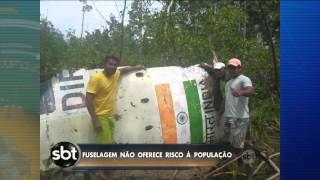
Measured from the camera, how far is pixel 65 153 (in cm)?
363

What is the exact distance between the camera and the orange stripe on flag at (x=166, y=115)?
358cm

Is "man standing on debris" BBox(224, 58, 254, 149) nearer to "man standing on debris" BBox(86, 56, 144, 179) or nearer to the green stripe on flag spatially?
the green stripe on flag

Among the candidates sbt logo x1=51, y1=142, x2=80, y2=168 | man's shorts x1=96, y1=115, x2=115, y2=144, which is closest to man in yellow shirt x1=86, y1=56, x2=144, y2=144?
man's shorts x1=96, y1=115, x2=115, y2=144

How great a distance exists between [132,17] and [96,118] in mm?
740

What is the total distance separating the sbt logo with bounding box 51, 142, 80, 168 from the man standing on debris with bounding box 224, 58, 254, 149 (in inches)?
41.4

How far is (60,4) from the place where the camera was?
360 centimetres

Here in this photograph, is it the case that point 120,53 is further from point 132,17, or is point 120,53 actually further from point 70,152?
point 70,152

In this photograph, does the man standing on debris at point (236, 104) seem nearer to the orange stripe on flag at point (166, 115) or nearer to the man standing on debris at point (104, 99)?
the orange stripe on flag at point (166, 115)

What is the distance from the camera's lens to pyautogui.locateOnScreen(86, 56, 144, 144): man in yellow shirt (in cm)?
361

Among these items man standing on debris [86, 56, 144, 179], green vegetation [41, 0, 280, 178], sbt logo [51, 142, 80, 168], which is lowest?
sbt logo [51, 142, 80, 168]

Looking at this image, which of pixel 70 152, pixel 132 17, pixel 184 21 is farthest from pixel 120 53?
pixel 70 152

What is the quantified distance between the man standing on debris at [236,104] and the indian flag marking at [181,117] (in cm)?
27

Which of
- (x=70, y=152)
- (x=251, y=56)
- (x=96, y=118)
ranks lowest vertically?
(x=70, y=152)

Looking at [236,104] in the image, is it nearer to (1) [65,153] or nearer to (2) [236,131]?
(2) [236,131]
